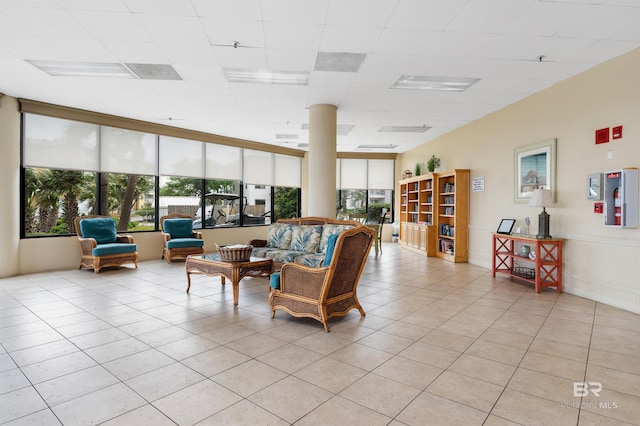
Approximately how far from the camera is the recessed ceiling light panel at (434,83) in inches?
210

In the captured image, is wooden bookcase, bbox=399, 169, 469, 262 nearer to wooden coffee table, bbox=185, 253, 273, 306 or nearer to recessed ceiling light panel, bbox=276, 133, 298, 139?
recessed ceiling light panel, bbox=276, 133, 298, 139

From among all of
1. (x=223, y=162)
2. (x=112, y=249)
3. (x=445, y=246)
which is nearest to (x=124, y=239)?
(x=112, y=249)

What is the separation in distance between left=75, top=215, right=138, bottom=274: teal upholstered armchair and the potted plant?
7.41 meters

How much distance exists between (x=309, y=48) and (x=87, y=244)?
562 cm

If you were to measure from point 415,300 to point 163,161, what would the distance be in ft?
22.0

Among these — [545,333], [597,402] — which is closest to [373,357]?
[597,402]

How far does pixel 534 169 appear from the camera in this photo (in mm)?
5863

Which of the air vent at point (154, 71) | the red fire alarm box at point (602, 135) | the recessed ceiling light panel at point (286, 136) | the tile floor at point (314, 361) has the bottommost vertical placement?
the tile floor at point (314, 361)

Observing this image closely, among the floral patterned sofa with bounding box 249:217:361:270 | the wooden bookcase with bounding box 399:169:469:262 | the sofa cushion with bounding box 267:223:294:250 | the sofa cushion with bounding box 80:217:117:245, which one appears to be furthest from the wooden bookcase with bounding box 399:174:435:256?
the sofa cushion with bounding box 80:217:117:245

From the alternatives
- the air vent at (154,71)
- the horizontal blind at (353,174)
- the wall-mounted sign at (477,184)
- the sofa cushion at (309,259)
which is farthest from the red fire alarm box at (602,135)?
the horizontal blind at (353,174)

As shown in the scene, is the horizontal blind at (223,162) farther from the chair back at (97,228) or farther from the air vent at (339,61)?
the air vent at (339,61)

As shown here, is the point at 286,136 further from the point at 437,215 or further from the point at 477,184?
the point at 477,184

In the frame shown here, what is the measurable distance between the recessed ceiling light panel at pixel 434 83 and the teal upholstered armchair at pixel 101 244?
19.6 feet

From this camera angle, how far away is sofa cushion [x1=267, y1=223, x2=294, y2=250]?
5.99 metres
